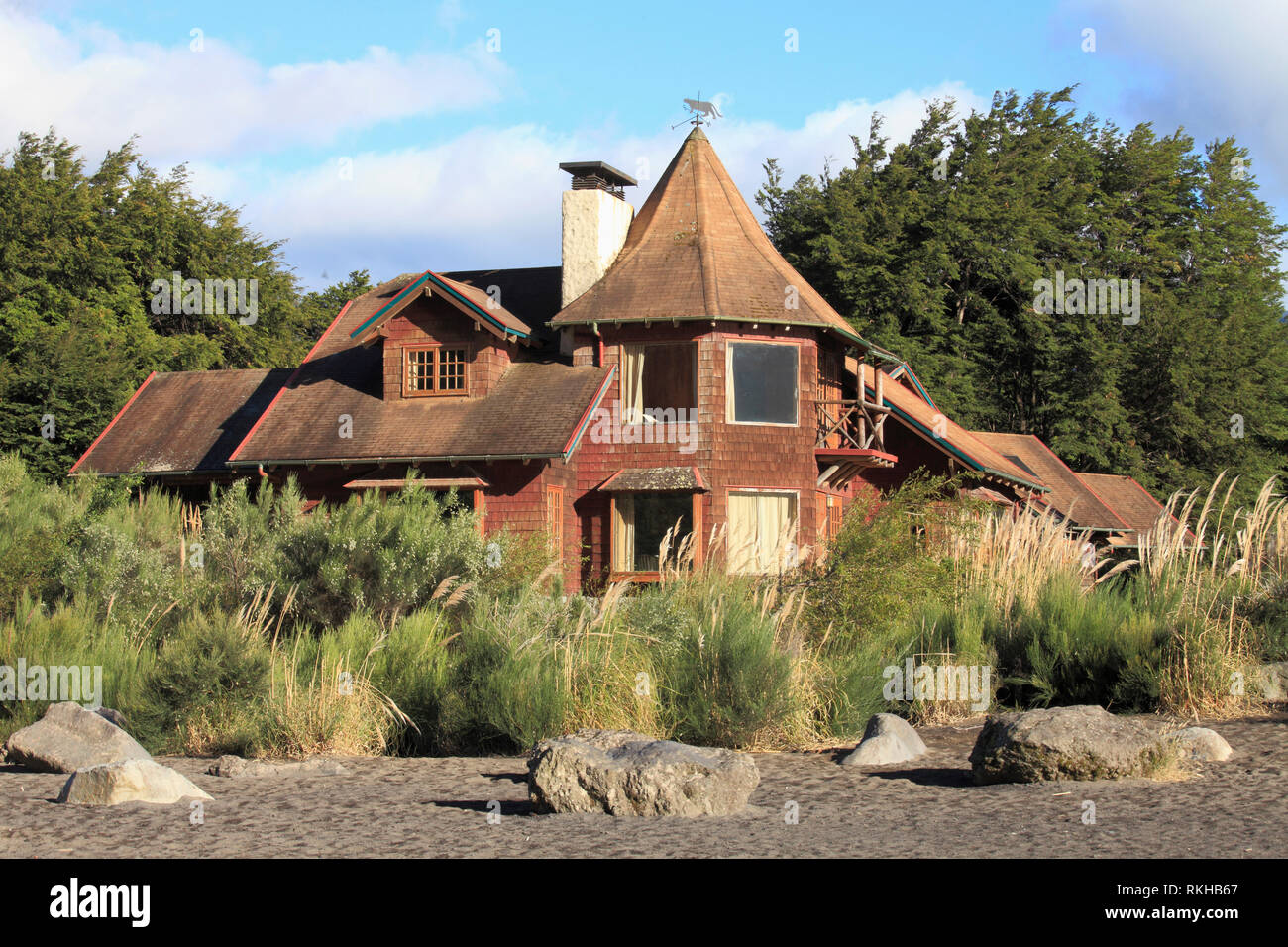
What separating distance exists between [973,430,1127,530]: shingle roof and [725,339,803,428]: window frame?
9.57 meters

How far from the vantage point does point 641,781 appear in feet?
26.6

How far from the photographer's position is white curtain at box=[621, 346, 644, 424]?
24.0 metres

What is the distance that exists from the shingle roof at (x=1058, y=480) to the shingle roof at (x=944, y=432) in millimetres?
2083

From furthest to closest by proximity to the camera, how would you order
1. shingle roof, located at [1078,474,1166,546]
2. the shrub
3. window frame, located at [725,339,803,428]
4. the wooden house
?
1. shingle roof, located at [1078,474,1166,546]
2. window frame, located at [725,339,803,428]
3. the wooden house
4. the shrub

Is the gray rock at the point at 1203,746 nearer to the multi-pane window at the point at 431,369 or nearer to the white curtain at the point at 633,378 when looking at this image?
the white curtain at the point at 633,378

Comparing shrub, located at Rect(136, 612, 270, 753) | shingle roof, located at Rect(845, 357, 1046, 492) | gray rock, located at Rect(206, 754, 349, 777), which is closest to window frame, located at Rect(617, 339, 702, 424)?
shingle roof, located at Rect(845, 357, 1046, 492)

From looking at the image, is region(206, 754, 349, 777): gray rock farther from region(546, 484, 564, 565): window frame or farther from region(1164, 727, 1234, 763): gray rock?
region(546, 484, 564, 565): window frame

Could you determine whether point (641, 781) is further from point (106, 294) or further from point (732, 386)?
point (106, 294)

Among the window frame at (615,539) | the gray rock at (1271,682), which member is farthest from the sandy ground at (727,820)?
the window frame at (615,539)

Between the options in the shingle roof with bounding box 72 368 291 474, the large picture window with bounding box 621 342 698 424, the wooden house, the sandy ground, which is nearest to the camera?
the sandy ground

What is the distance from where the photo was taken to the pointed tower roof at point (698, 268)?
77.4 ft
